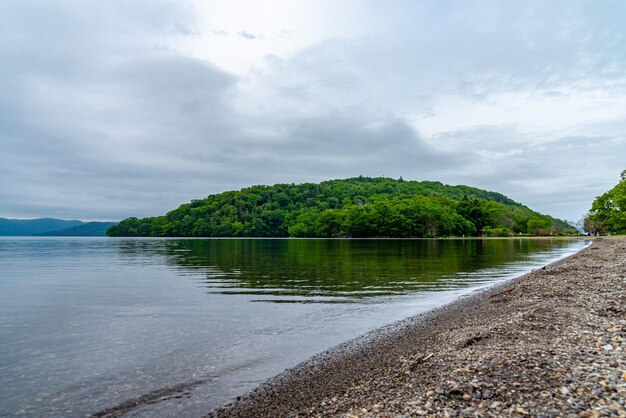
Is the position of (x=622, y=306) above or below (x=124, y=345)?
above

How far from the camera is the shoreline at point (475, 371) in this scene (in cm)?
708

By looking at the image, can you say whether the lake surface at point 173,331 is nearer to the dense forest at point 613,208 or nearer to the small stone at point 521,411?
the small stone at point 521,411

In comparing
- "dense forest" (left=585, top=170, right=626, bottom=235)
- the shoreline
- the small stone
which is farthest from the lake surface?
"dense forest" (left=585, top=170, right=626, bottom=235)

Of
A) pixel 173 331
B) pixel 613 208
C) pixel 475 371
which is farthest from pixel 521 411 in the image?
pixel 613 208

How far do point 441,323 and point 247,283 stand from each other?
Result: 1835 centimetres

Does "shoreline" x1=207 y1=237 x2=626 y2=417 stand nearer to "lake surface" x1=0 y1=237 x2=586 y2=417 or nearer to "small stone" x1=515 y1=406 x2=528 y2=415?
"small stone" x1=515 y1=406 x2=528 y2=415

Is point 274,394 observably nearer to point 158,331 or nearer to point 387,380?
point 387,380

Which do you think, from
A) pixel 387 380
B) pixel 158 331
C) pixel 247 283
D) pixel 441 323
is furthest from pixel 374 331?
pixel 247 283

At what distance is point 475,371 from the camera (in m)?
8.70

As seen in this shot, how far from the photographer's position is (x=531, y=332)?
37.8 ft

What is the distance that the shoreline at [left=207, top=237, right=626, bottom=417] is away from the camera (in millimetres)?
7082

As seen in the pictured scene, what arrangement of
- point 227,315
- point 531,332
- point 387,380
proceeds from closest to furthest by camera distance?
point 387,380, point 531,332, point 227,315

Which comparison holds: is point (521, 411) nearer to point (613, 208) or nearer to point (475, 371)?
point (475, 371)

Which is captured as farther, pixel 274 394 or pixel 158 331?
pixel 158 331
